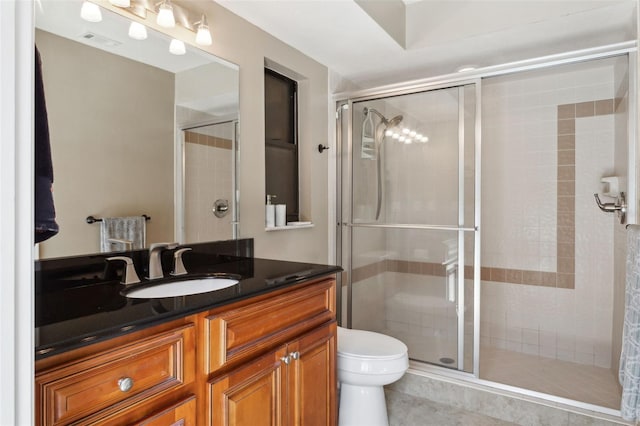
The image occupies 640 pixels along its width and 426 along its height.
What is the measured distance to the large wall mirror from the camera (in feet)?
4.54

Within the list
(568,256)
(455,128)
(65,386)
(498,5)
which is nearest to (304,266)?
(65,386)

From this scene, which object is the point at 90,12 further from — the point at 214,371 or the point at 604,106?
the point at 604,106

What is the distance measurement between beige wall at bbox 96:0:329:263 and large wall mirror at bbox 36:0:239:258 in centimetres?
9

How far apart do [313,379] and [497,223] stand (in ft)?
7.57

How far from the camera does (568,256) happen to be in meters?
3.04

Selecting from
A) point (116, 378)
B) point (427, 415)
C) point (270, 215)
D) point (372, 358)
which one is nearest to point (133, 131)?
point (270, 215)

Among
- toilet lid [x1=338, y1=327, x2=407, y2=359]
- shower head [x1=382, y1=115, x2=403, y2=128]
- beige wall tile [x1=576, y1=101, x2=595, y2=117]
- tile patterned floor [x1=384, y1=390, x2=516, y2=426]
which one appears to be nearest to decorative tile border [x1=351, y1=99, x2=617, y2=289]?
beige wall tile [x1=576, y1=101, x2=595, y2=117]

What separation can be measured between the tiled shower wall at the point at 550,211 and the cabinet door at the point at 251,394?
8.02 feet

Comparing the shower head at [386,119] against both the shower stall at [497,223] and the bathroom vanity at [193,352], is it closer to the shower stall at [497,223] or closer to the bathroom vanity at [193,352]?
the shower stall at [497,223]

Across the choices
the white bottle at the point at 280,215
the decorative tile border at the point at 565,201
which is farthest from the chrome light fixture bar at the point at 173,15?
the decorative tile border at the point at 565,201

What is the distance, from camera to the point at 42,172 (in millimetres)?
834

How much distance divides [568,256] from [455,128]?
1.47 m

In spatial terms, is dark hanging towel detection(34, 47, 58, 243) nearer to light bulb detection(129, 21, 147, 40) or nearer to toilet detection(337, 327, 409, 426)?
light bulb detection(129, 21, 147, 40)

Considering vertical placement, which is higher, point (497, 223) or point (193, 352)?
point (497, 223)
